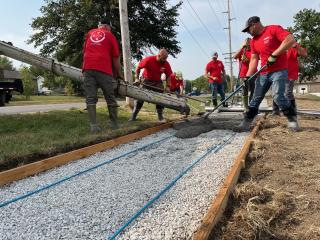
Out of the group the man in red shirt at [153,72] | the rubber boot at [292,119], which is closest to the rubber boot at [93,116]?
the man in red shirt at [153,72]

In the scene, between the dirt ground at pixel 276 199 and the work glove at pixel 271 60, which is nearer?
the dirt ground at pixel 276 199

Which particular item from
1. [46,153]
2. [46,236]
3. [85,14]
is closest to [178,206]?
[46,236]

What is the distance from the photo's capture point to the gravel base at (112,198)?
2.30m

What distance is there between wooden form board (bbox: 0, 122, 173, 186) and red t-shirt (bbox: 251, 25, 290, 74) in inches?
95.5

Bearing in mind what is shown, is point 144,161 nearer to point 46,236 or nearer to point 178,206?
point 178,206

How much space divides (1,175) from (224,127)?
4.31 metres

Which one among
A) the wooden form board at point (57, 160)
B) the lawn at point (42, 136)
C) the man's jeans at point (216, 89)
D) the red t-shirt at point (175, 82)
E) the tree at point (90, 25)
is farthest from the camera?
the tree at point (90, 25)

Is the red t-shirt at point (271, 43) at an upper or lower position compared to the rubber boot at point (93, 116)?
upper

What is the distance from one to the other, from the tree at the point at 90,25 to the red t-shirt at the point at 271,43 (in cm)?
1862

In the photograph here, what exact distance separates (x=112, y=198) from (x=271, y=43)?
4.00 m

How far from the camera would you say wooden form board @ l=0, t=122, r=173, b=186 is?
337cm

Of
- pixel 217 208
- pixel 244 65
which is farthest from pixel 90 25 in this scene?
pixel 217 208

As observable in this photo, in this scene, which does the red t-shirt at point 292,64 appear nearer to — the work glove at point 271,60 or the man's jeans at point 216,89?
the work glove at point 271,60

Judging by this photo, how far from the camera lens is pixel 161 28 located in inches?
963
